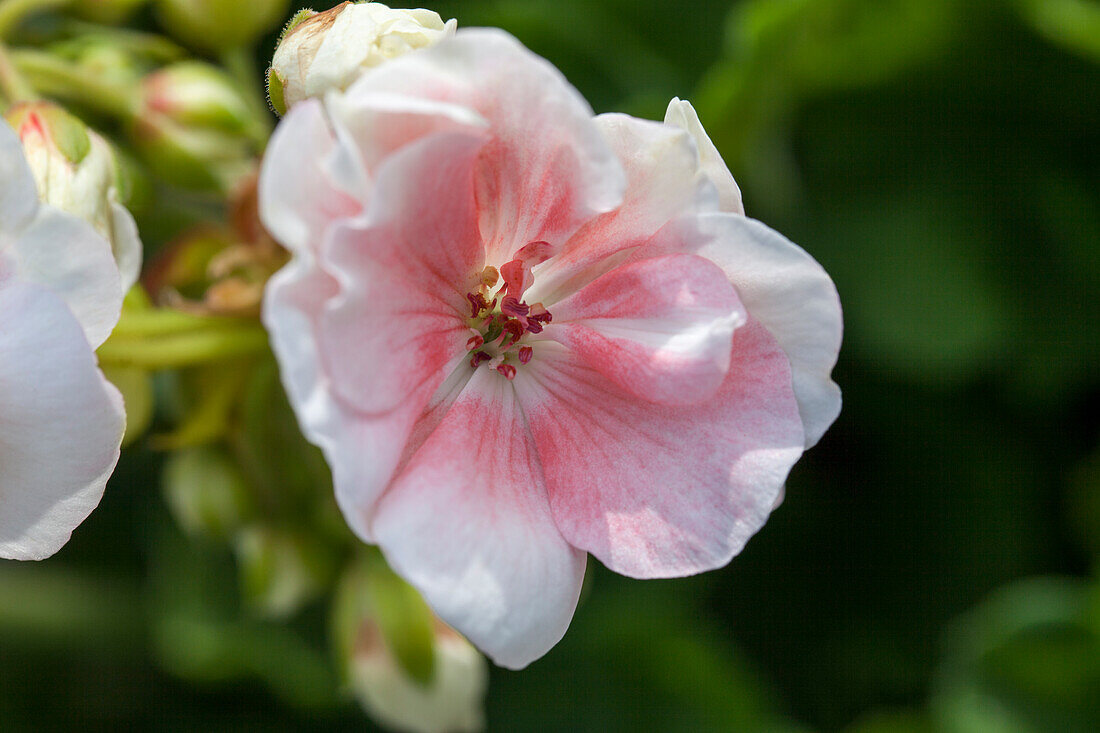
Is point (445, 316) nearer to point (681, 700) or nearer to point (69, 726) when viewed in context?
point (681, 700)

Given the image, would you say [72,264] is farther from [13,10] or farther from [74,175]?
[13,10]

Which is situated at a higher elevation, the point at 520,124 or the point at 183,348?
the point at 520,124

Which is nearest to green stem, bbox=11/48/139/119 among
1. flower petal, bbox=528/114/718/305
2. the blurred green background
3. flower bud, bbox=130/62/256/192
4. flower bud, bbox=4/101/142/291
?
flower bud, bbox=130/62/256/192

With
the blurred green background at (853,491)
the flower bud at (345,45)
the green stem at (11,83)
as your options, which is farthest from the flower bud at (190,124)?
the blurred green background at (853,491)

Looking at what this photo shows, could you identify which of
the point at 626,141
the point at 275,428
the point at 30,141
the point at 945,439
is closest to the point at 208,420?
the point at 275,428

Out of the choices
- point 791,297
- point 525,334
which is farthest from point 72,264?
point 791,297

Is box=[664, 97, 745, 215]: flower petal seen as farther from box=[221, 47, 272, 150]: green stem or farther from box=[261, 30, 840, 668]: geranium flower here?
box=[221, 47, 272, 150]: green stem
